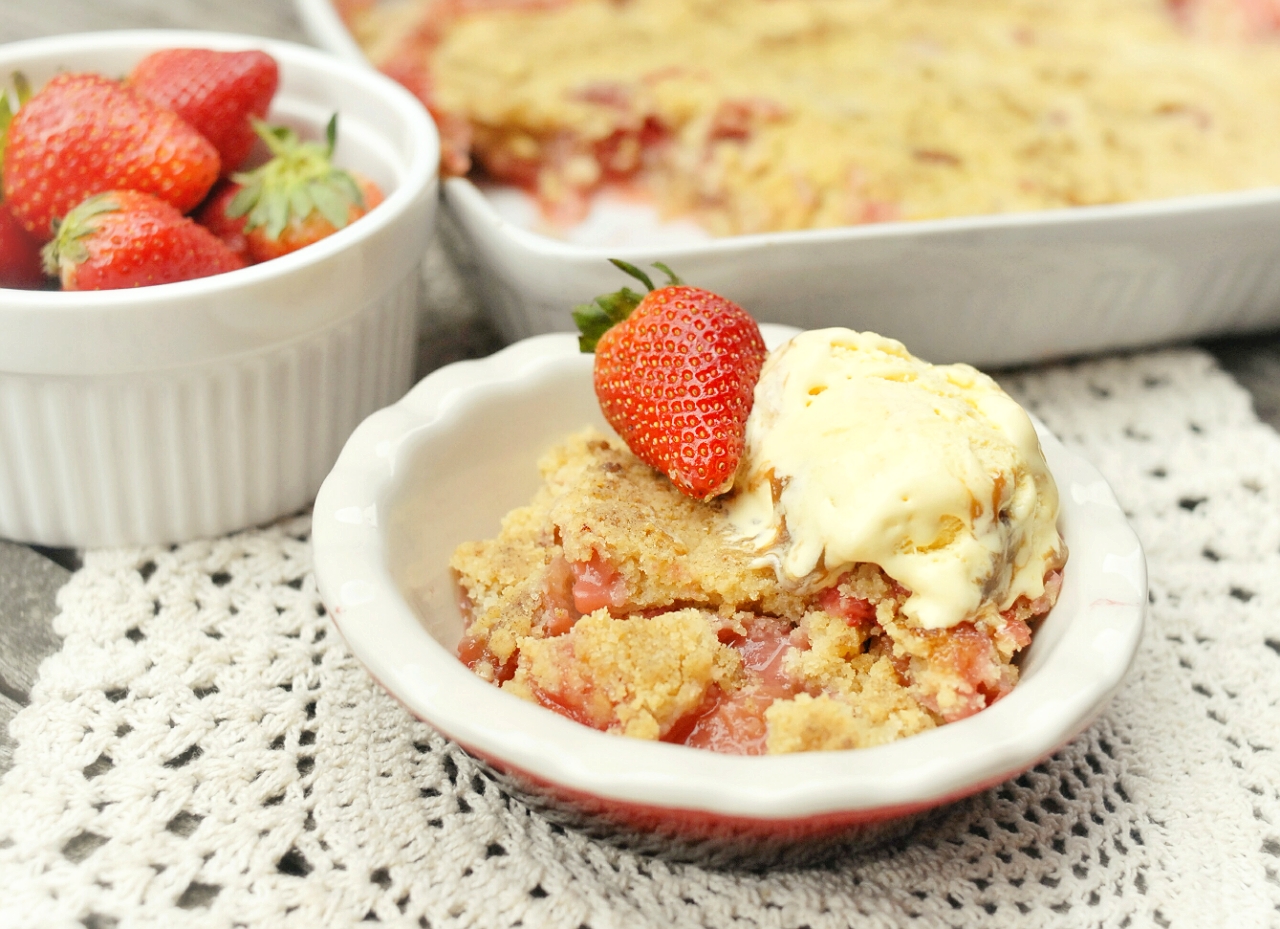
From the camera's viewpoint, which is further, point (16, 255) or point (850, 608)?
point (16, 255)

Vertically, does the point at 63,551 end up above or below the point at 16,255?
below

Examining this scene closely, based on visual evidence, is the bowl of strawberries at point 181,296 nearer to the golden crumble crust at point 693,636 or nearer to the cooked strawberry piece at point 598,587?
the golden crumble crust at point 693,636

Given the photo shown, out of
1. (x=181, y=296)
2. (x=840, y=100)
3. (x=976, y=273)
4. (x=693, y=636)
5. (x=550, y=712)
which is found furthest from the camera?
(x=840, y=100)

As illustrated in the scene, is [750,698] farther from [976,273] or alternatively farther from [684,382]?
[976,273]

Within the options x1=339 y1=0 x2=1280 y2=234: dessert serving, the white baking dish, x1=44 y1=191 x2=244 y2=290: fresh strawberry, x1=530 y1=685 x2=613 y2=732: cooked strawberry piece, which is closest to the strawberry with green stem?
x1=44 y1=191 x2=244 y2=290: fresh strawberry

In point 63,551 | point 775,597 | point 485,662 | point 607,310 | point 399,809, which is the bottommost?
point 63,551

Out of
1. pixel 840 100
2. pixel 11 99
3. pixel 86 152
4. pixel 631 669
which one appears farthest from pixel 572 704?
pixel 840 100
